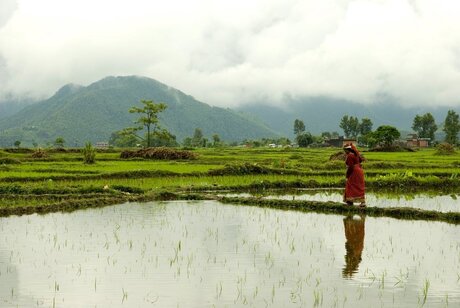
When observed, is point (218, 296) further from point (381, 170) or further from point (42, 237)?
point (381, 170)

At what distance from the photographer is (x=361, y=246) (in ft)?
27.6

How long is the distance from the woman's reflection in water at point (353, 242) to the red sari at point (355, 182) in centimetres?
87

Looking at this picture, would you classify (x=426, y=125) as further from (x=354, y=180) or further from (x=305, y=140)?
(x=354, y=180)

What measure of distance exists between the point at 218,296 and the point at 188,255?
6.22 ft

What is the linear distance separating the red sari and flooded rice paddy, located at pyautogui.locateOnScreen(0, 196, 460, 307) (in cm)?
115

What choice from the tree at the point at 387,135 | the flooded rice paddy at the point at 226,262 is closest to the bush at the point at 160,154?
the flooded rice paddy at the point at 226,262

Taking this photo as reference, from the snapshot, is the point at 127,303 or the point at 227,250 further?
the point at 227,250

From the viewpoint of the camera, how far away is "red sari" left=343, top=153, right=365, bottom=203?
40.7 ft

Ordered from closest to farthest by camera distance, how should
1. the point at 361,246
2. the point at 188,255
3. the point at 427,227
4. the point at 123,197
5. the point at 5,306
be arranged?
1. the point at 5,306
2. the point at 188,255
3. the point at 361,246
4. the point at 427,227
5. the point at 123,197

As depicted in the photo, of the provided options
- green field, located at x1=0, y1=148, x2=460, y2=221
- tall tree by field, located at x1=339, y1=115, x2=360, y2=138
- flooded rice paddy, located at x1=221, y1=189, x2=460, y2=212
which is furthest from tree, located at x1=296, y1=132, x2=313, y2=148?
flooded rice paddy, located at x1=221, y1=189, x2=460, y2=212

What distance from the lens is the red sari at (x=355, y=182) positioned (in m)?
12.4

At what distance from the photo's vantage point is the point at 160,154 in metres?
35.3

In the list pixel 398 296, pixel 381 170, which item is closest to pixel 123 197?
pixel 398 296

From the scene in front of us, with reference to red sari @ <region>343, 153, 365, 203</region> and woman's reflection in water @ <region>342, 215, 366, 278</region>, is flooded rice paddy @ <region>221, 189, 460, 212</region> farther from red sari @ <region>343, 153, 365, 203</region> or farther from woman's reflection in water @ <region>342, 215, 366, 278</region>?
woman's reflection in water @ <region>342, 215, 366, 278</region>
